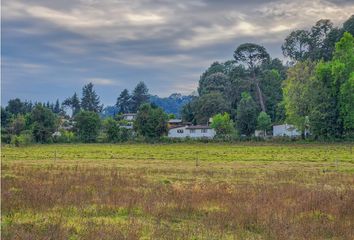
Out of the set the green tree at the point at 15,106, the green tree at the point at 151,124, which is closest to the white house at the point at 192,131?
the green tree at the point at 151,124

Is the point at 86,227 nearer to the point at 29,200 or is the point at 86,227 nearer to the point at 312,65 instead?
the point at 29,200

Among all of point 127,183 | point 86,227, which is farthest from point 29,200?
point 127,183

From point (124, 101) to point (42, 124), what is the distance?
315ft

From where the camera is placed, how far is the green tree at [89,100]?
7515 inches

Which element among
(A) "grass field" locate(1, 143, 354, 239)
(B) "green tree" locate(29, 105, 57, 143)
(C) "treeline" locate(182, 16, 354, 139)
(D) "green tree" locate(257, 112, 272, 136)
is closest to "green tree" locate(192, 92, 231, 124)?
(C) "treeline" locate(182, 16, 354, 139)

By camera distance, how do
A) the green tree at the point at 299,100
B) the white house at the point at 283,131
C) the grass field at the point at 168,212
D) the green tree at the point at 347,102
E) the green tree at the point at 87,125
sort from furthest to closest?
the green tree at the point at 87,125
the white house at the point at 283,131
the green tree at the point at 299,100
the green tree at the point at 347,102
the grass field at the point at 168,212

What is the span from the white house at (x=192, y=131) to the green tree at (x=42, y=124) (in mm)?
30035

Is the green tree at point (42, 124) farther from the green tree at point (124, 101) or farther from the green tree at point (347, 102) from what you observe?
the green tree at point (124, 101)

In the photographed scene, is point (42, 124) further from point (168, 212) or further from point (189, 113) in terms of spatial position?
point (168, 212)

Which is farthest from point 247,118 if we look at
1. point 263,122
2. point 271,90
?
point 271,90

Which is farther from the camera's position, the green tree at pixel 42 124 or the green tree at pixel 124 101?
the green tree at pixel 124 101

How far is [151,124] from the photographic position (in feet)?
306

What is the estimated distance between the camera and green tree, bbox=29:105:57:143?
9481cm

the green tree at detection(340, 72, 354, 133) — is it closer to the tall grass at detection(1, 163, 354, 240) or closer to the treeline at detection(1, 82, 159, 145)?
the treeline at detection(1, 82, 159, 145)
